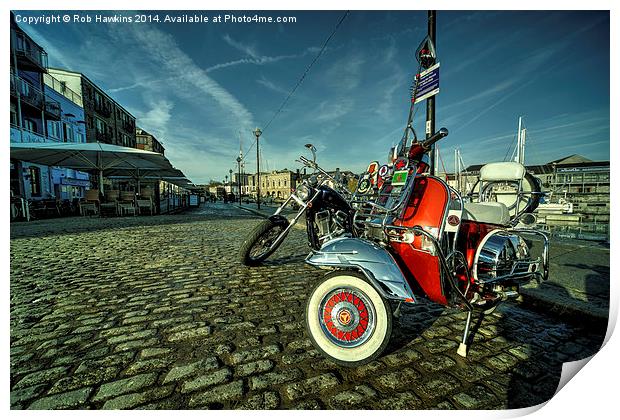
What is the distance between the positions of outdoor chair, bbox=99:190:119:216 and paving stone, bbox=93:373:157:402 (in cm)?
1365

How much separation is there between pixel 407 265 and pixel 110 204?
14.6 m

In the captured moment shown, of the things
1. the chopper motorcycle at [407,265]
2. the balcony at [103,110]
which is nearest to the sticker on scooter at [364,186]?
the chopper motorcycle at [407,265]

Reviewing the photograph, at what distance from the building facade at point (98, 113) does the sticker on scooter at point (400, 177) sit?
28225 mm

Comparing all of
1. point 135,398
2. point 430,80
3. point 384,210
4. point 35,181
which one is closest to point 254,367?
point 135,398

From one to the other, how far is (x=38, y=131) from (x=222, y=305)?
25.9 m

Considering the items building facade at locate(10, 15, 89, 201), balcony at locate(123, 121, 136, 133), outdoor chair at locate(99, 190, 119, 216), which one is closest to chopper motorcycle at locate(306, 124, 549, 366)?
outdoor chair at locate(99, 190, 119, 216)

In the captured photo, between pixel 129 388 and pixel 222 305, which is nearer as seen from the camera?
pixel 129 388

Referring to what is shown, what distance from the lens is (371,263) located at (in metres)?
1.85

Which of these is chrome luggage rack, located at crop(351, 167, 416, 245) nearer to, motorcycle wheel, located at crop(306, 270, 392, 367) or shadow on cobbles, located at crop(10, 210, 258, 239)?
motorcycle wheel, located at crop(306, 270, 392, 367)

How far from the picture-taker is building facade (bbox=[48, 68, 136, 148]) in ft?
84.1

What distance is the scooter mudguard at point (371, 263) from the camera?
177 centimetres

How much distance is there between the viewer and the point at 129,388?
1533 mm
